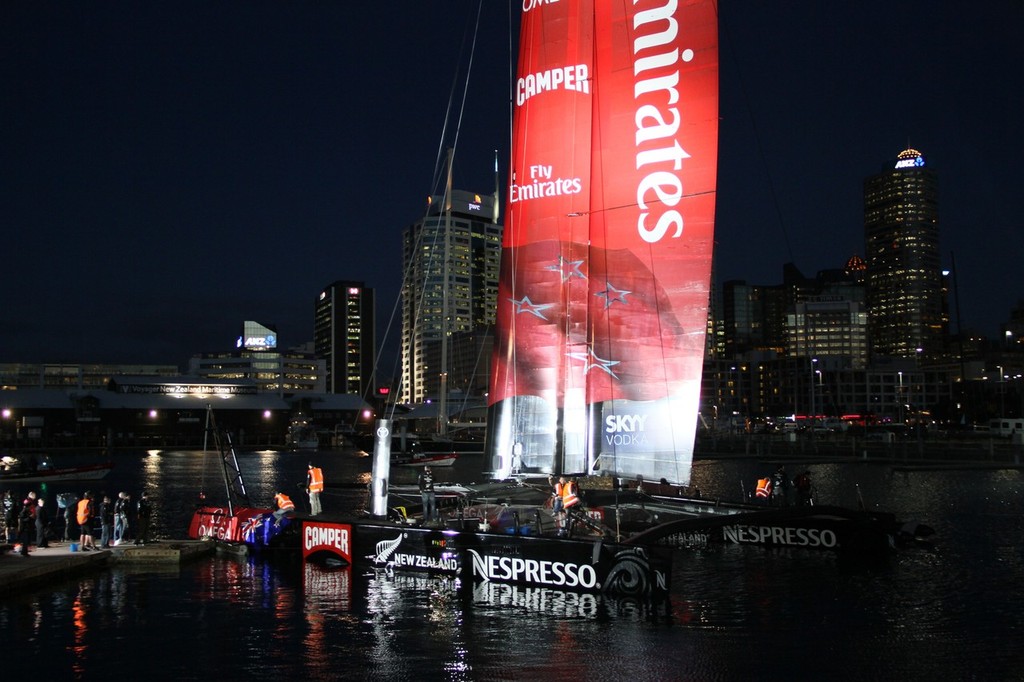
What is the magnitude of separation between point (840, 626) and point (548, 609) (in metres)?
4.61

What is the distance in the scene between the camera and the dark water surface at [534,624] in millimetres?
11922

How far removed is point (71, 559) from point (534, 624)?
10603 millimetres

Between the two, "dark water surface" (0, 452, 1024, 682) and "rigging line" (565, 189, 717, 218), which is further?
"rigging line" (565, 189, 717, 218)

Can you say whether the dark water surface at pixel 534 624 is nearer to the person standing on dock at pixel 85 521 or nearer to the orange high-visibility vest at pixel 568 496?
the person standing on dock at pixel 85 521

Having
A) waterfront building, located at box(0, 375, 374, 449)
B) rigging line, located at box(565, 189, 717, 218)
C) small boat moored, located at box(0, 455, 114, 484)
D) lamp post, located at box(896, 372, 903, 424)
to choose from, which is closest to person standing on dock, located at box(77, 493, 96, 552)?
rigging line, located at box(565, 189, 717, 218)

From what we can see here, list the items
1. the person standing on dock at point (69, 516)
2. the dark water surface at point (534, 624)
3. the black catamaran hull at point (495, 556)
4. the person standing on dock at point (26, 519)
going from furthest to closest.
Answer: the person standing on dock at point (69, 516) < the person standing on dock at point (26, 519) < the black catamaran hull at point (495, 556) < the dark water surface at point (534, 624)

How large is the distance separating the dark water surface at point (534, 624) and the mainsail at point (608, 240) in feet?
12.8

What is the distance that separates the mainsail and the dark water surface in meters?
3.89

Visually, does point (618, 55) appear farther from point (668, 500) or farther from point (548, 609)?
point (548, 609)

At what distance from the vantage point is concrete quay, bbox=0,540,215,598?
17578mm

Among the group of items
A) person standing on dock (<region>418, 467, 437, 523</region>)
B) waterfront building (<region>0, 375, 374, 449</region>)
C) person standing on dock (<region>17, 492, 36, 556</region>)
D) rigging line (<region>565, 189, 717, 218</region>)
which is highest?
rigging line (<region>565, 189, 717, 218</region>)

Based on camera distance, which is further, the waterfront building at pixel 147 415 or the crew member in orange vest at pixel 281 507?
the waterfront building at pixel 147 415

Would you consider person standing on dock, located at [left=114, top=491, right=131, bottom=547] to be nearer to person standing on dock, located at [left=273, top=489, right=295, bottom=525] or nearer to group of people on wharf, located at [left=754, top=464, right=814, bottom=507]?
person standing on dock, located at [left=273, top=489, right=295, bottom=525]

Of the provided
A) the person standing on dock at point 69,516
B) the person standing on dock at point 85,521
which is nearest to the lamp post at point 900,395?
the person standing on dock at point 69,516
